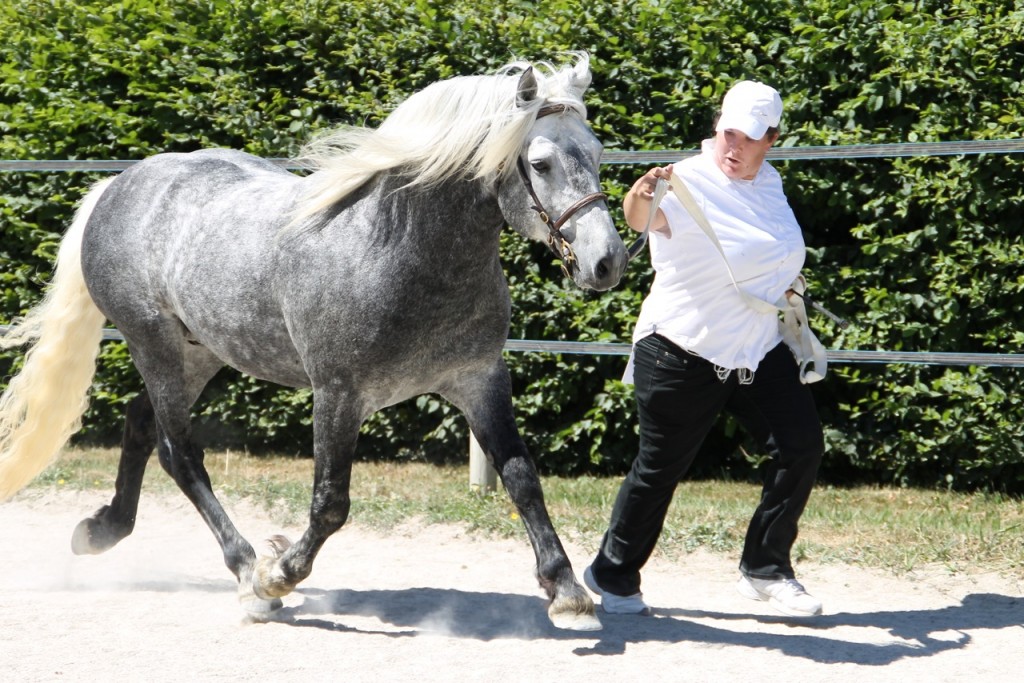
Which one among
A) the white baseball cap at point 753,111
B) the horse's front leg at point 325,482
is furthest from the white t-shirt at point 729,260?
the horse's front leg at point 325,482

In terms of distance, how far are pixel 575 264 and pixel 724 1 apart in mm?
2954

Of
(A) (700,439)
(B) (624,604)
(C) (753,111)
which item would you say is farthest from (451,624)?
(C) (753,111)

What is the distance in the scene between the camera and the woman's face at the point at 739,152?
157 inches

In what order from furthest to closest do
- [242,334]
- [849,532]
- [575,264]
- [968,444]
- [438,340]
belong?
[968,444] < [849,532] < [242,334] < [438,340] < [575,264]

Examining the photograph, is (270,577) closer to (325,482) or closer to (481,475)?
(325,482)

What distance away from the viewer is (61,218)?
24.1 ft

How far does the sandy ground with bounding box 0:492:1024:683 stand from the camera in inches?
148

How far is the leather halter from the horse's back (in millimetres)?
980

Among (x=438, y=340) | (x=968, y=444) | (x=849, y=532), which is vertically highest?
(x=438, y=340)

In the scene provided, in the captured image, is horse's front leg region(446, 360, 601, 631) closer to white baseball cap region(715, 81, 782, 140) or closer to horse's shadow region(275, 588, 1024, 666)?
horse's shadow region(275, 588, 1024, 666)

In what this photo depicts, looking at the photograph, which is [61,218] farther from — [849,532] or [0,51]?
[849,532]

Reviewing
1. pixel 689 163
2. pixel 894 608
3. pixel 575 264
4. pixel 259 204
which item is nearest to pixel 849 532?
pixel 894 608

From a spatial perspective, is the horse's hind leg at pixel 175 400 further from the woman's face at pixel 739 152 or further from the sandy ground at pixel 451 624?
the woman's face at pixel 739 152

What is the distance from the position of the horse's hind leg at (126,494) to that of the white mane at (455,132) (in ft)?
4.83
